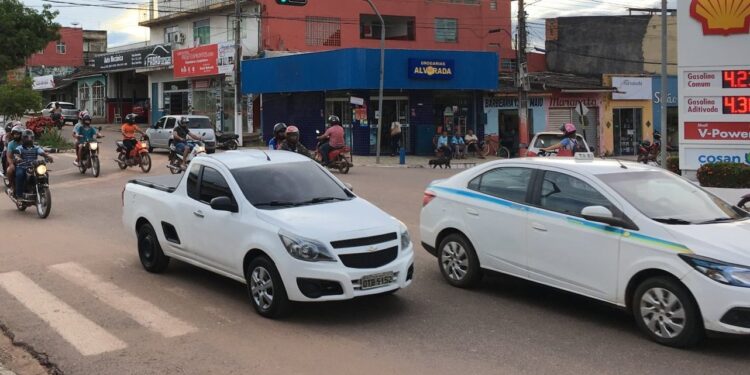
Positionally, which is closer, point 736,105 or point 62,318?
point 62,318

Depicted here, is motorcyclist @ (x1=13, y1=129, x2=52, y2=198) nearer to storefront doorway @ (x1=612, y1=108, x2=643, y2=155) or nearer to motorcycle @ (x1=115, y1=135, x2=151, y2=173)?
motorcycle @ (x1=115, y1=135, x2=151, y2=173)

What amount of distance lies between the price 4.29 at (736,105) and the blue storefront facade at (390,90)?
17383mm

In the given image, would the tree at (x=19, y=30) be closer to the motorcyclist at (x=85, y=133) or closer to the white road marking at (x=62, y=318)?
the motorcyclist at (x=85, y=133)

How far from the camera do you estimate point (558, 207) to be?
6699 mm

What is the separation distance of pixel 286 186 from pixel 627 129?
36514 mm

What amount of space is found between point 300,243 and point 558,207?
246 cm

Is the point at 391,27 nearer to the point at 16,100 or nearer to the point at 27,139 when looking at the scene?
the point at 16,100

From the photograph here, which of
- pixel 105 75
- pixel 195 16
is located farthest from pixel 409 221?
pixel 105 75

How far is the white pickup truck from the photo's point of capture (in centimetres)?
620

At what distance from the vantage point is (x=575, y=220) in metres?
6.43

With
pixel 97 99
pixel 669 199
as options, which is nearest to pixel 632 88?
pixel 669 199

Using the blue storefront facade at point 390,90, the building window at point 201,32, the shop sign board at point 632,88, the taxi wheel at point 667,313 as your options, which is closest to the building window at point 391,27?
the building window at point 201,32

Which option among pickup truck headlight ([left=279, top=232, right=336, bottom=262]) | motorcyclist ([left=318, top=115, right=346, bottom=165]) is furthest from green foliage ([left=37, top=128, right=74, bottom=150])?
pickup truck headlight ([left=279, top=232, right=336, bottom=262])

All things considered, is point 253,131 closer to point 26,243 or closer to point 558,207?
point 26,243
